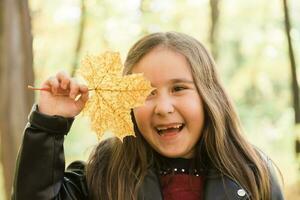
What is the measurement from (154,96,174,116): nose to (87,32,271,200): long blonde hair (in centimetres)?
22

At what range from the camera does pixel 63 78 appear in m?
1.73

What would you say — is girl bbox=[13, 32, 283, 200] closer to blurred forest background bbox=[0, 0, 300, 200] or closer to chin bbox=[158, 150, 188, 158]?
chin bbox=[158, 150, 188, 158]

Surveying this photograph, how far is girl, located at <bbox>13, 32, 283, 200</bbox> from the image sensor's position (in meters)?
1.83

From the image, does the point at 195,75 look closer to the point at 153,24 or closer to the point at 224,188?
the point at 224,188

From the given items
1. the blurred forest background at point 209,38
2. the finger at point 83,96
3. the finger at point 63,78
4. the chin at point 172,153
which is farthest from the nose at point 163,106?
the blurred forest background at point 209,38

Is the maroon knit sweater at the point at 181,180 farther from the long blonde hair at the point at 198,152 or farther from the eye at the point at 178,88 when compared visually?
the eye at the point at 178,88

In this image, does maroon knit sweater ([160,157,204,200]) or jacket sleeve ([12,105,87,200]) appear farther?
maroon knit sweater ([160,157,204,200])

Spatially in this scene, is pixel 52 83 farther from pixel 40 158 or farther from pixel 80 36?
pixel 80 36

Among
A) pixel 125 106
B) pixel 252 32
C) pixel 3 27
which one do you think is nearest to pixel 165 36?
pixel 125 106

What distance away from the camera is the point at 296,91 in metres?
5.81

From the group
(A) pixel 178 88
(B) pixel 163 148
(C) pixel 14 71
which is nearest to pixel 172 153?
(B) pixel 163 148

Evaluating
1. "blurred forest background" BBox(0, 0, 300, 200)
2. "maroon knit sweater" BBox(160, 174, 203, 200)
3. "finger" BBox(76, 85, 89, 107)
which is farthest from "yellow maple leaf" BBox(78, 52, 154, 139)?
"blurred forest background" BBox(0, 0, 300, 200)

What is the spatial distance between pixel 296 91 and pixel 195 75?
4.02 metres

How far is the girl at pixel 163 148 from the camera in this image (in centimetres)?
183
